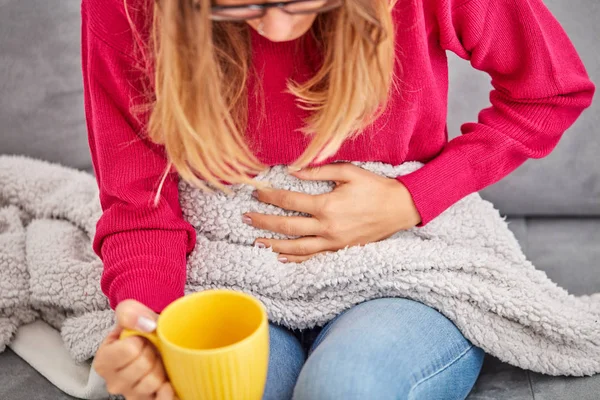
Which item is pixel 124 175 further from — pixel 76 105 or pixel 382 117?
pixel 76 105

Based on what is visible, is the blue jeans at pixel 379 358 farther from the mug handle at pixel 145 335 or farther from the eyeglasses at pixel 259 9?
the eyeglasses at pixel 259 9

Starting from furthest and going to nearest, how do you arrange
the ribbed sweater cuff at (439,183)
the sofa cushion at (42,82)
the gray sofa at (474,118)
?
the sofa cushion at (42,82)
the gray sofa at (474,118)
the ribbed sweater cuff at (439,183)

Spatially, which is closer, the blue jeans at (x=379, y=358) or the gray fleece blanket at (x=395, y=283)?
the blue jeans at (x=379, y=358)

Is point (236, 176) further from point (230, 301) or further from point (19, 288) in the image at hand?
point (19, 288)

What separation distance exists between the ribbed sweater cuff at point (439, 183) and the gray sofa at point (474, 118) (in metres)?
0.29

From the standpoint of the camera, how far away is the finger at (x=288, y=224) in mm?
877

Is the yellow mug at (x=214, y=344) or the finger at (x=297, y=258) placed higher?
the yellow mug at (x=214, y=344)

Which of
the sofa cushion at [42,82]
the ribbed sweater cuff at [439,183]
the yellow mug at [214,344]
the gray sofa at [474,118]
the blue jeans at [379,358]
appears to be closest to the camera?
the yellow mug at [214,344]

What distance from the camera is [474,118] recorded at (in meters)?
1.22

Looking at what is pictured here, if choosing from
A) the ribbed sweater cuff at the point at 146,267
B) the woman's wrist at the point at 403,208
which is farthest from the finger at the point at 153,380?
the woman's wrist at the point at 403,208

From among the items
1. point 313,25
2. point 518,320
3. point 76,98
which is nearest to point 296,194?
point 313,25

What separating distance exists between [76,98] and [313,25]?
673 mm

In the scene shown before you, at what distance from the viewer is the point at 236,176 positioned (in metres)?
0.80

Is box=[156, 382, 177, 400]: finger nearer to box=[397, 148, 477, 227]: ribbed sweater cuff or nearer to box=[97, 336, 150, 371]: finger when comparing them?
box=[97, 336, 150, 371]: finger
